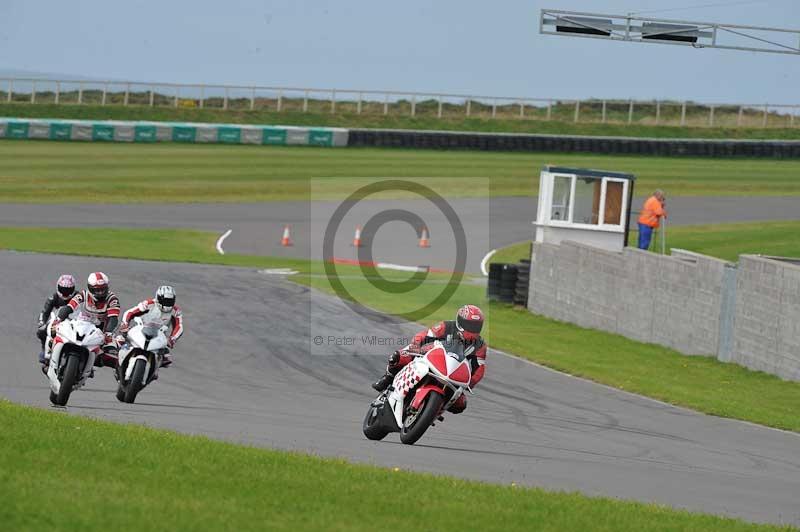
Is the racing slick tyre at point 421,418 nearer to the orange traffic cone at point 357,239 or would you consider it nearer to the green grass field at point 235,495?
the green grass field at point 235,495

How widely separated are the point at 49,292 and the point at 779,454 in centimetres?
1455

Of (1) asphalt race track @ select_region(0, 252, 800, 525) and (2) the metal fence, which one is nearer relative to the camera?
(1) asphalt race track @ select_region(0, 252, 800, 525)

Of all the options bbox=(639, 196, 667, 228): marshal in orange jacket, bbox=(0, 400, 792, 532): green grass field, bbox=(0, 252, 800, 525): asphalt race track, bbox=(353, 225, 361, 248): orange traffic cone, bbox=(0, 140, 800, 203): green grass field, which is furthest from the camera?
bbox=(0, 140, 800, 203): green grass field

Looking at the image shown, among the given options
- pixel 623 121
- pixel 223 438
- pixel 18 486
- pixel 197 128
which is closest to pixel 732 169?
pixel 623 121

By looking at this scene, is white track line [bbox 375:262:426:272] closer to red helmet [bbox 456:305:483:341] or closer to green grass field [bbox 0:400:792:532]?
red helmet [bbox 456:305:483:341]

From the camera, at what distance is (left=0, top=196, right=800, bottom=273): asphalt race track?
38.6m

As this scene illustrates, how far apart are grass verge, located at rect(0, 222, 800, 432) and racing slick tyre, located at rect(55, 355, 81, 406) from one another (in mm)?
8517

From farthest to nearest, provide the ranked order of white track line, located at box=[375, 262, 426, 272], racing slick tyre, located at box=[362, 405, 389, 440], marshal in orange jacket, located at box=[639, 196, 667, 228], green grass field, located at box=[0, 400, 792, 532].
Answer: white track line, located at box=[375, 262, 426, 272] → marshal in orange jacket, located at box=[639, 196, 667, 228] → racing slick tyre, located at box=[362, 405, 389, 440] → green grass field, located at box=[0, 400, 792, 532]

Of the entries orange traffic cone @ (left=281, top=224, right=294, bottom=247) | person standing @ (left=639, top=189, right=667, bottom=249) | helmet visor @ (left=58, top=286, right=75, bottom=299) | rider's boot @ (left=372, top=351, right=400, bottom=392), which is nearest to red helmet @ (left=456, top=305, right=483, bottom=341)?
rider's boot @ (left=372, top=351, right=400, bottom=392)

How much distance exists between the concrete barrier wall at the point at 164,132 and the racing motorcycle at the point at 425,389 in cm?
4923

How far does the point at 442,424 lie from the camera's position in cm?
1520

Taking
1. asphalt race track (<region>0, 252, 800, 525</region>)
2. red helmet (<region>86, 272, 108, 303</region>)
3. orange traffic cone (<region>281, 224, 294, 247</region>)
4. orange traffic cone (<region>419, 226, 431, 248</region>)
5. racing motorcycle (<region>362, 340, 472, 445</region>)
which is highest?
orange traffic cone (<region>419, 226, 431, 248</region>)

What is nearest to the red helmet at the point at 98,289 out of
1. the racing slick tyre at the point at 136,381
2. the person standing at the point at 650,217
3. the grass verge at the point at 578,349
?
the racing slick tyre at the point at 136,381

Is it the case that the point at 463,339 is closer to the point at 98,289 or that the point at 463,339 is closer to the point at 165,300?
the point at 165,300
